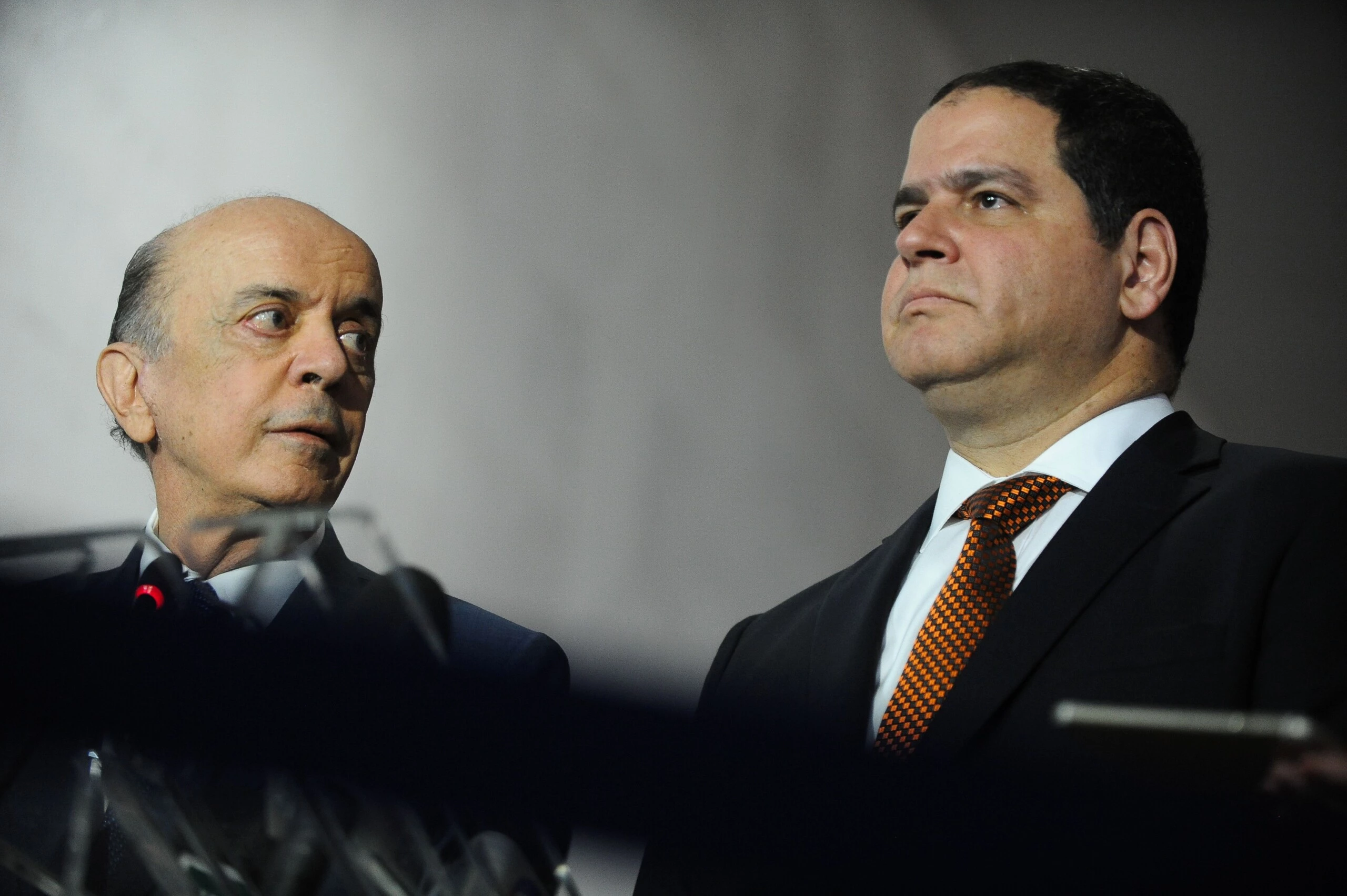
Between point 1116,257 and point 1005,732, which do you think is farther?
point 1116,257

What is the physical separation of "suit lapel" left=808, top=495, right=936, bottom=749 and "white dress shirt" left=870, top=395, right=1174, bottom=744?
0.01 meters

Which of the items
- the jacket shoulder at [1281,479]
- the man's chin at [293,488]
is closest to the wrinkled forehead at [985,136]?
the jacket shoulder at [1281,479]

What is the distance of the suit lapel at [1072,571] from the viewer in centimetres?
113

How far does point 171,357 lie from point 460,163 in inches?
42.9

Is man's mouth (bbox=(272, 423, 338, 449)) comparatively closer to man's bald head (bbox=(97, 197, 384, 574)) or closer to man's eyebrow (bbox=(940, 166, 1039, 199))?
man's bald head (bbox=(97, 197, 384, 574))

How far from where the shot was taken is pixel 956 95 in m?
1.57

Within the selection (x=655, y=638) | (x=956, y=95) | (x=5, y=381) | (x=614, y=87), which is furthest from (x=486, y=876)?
(x=614, y=87)

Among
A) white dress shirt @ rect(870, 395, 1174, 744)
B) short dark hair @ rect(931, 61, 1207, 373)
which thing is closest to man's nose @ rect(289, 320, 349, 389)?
white dress shirt @ rect(870, 395, 1174, 744)

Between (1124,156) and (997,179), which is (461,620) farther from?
(1124,156)

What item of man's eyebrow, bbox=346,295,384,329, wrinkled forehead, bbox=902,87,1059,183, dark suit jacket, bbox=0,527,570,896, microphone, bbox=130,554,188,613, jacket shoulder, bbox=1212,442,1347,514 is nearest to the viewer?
dark suit jacket, bbox=0,527,570,896

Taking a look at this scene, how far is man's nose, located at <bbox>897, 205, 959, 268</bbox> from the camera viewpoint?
1439 mm

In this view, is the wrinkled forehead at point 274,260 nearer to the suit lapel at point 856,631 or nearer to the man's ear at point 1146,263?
the suit lapel at point 856,631

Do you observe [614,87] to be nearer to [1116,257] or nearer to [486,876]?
[1116,257]

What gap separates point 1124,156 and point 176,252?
3.20 ft
